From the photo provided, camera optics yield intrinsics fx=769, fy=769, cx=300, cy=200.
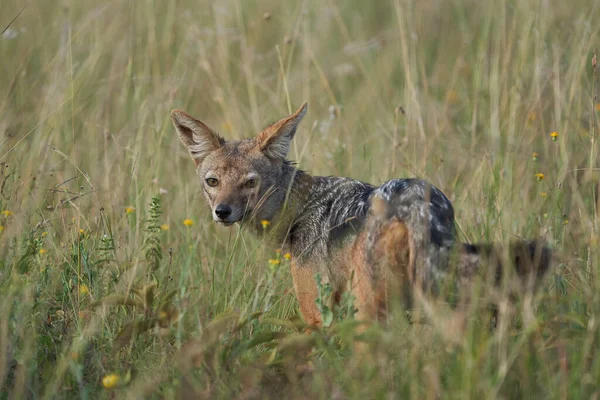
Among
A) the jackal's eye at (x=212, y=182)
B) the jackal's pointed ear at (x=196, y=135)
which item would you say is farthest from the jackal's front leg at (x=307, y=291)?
the jackal's pointed ear at (x=196, y=135)

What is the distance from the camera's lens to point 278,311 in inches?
209

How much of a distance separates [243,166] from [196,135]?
20.6 inches

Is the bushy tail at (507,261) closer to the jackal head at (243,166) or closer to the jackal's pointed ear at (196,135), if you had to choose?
the jackal head at (243,166)

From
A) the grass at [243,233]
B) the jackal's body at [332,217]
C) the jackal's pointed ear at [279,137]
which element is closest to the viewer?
the grass at [243,233]

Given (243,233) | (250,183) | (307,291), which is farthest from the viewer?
(243,233)

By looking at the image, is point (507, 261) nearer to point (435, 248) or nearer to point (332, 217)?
point (435, 248)

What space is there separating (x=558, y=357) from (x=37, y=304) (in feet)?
9.04

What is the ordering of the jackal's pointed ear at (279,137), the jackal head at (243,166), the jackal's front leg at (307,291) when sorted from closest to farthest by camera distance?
the jackal's front leg at (307,291) < the jackal head at (243,166) < the jackal's pointed ear at (279,137)

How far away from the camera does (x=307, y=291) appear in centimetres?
513

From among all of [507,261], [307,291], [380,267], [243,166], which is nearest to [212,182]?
[243,166]

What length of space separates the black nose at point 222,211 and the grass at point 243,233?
0.18 m

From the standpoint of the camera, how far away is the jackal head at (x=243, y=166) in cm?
552

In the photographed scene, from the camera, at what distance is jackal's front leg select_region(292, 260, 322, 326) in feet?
16.5

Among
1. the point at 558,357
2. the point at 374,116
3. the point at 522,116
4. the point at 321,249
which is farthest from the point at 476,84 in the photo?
the point at 558,357
